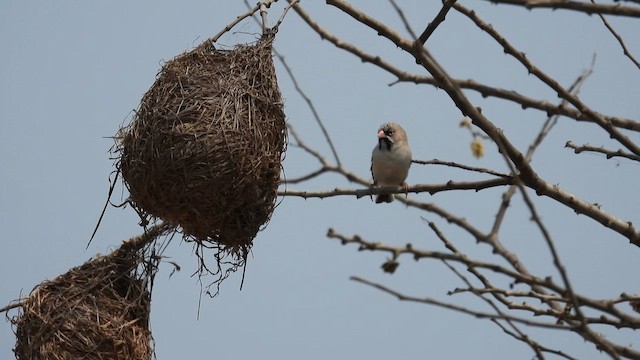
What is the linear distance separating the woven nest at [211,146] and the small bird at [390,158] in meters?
0.79

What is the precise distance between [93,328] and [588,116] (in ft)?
8.92

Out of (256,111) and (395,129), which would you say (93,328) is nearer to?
(256,111)

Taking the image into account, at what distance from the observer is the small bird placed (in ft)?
15.2

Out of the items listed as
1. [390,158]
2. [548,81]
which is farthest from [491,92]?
[390,158]

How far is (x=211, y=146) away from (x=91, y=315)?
1080 millimetres

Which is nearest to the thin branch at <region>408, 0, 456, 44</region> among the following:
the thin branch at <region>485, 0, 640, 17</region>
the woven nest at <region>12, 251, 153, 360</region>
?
the thin branch at <region>485, 0, 640, 17</region>

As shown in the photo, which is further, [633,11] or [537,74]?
[537,74]

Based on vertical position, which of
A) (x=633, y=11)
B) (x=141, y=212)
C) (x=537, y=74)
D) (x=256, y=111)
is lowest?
(x=633, y=11)

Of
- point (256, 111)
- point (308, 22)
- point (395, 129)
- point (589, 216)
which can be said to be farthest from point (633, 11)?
point (395, 129)

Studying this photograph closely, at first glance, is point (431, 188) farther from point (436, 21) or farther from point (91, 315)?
point (91, 315)

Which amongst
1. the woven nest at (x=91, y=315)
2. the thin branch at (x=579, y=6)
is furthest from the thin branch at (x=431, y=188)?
the woven nest at (x=91, y=315)

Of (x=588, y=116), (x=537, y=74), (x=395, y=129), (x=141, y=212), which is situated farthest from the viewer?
(x=395, y=129)

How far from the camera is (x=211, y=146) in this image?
12.2 ft

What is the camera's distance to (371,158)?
4.85 meters
